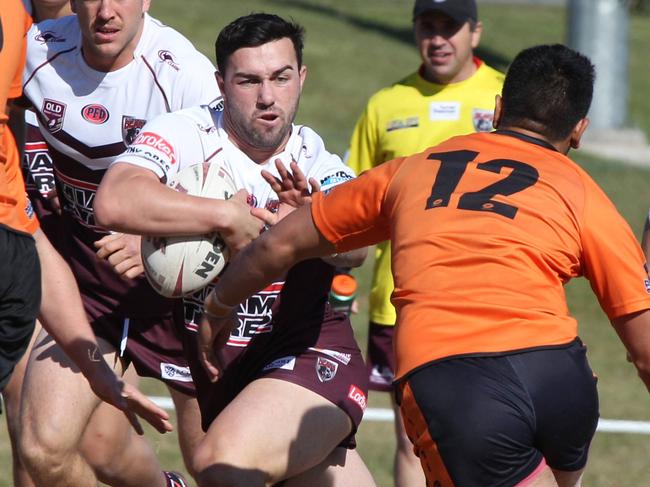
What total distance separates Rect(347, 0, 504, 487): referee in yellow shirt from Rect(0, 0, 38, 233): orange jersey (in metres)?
2.84

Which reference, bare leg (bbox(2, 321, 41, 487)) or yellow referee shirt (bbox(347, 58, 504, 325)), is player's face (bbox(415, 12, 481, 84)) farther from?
bare leg (bbox(2, 321, 41, 487))

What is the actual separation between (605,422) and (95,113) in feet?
14.9

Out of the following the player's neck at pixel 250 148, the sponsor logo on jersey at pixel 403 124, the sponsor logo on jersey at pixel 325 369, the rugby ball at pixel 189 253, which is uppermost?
the player's neck at pixel 250 148

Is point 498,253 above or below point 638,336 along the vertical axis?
above

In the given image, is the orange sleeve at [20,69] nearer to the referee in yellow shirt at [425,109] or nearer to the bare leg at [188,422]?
the bare leg at [188,422]

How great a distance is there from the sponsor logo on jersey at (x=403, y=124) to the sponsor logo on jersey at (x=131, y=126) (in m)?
2.02

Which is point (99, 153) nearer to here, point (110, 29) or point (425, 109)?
point (110, 29)

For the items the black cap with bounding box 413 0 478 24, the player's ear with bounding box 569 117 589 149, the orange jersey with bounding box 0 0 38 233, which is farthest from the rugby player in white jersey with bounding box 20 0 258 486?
the black cap with bounding box 413 0 478 24

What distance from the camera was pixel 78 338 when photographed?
5.39 metres

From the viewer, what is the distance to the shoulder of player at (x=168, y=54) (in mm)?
5637

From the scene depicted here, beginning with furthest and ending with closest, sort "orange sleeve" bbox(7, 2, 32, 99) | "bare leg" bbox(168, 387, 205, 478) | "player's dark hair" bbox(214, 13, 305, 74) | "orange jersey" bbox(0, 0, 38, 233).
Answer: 1. "bare leg" bbox(168, 387, 205, 478)
2. "player's dark hair" bbox(214, 13, 305, 74)
3. "orange sleeve" bbox(7, 2, 32, 99)
4. "orange jersey" bbox(0, 0, 38, 233)

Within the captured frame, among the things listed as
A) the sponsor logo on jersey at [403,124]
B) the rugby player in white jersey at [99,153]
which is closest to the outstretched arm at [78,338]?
the rugby player in white jersey at [99,153]

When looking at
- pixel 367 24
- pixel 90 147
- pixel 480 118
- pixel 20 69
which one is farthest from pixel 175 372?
pixel 367 24

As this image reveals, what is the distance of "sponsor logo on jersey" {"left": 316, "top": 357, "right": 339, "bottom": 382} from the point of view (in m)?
5.14
